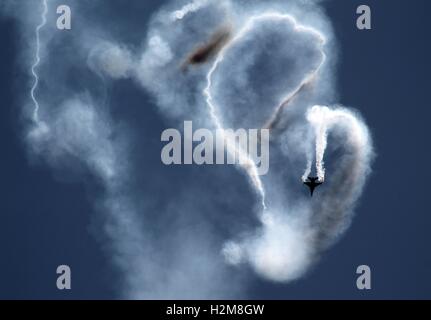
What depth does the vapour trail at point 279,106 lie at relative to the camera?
53875mm

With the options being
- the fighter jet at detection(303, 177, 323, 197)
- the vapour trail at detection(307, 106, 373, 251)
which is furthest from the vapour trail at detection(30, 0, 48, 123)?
the fighter jet at detection(303, 177, 323, 197)

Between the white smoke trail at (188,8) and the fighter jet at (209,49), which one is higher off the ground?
the white smoke trail at (188,8)

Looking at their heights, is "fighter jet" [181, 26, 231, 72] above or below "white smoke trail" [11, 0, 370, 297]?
above

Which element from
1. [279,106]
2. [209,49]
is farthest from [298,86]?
[209,49]

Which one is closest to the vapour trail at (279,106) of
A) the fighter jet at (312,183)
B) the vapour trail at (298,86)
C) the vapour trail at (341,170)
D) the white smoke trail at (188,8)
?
the vapour trail at (298,86)

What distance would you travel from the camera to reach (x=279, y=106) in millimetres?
54188

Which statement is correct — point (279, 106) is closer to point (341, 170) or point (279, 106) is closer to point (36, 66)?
point (341, 170)

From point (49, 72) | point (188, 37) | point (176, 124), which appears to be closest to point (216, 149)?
point (176, 124)

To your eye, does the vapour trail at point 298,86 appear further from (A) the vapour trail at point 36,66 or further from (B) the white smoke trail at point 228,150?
(A) the vapour trail at point 36,66

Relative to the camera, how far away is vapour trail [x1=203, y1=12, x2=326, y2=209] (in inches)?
2121

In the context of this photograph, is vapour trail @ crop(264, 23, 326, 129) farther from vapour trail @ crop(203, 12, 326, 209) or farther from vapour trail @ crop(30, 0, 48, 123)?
vapour trail @ crop(30, 0, 48, 123)

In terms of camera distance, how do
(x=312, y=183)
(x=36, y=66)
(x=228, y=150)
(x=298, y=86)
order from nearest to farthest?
(x=312, y=183) < (x=228, y=150) < (x=298, y=86) < (x=36, y=66)

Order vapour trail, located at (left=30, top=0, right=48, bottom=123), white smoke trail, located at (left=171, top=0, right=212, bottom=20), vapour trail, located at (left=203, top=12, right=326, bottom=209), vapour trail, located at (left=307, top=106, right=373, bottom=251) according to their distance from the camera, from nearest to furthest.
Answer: vapour trail, located at (left=307, top=106, right=373, bottom=251) < vapour trail, located at (left=203, top=12, right=326, bottom=209) < vapour trail, located at (left=30, top=0, right=48, bottom=123) < white smoke trail, located at (left=171, top=0, right=212, bottom=20)
